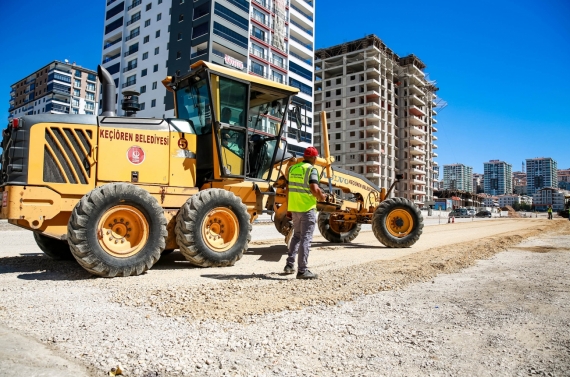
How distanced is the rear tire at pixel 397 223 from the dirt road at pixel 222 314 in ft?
11.5

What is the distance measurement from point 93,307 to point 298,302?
2115 mm

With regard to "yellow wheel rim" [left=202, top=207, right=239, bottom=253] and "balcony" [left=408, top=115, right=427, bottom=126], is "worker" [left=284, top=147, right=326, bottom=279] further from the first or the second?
"balcony" [left=408, top=115, right=427, bottom=126]

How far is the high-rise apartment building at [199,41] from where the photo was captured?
51156 mm

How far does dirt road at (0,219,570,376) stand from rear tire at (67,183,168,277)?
0.28m

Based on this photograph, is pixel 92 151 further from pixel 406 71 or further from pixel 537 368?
pixel 406 71

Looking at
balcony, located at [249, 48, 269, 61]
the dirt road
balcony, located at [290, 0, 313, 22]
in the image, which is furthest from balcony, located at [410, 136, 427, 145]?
the dirt road

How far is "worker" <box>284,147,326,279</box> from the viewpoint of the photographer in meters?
5.92

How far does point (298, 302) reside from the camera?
4.46 metres

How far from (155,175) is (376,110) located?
8111 cm

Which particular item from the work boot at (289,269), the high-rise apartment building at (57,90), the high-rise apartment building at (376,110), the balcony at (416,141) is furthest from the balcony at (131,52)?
the work boot at (289,269)

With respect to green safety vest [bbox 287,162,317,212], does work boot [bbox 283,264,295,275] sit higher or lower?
lower

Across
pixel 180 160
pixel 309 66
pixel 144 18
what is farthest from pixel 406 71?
pixel 180 160

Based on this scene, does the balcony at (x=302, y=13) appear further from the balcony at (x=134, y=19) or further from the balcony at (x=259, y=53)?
the balcony at (x=134, y=19)

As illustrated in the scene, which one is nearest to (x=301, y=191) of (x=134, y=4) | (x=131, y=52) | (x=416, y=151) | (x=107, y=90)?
(x=107, y=90)
